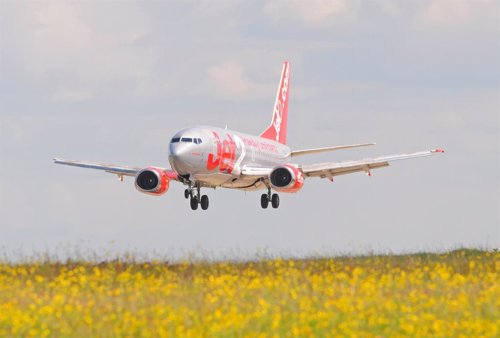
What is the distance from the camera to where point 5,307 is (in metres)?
19.8

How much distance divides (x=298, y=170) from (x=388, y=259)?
26089 millimetres

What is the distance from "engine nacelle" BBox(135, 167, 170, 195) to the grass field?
27.8m

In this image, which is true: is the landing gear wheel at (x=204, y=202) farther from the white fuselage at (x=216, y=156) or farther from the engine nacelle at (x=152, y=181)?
the engine nacelle at (x=152, y=181)

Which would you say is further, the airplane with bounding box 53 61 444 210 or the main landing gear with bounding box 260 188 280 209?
the main landing gear with bounding box 260 188 280 209

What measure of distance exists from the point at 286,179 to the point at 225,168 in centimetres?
403

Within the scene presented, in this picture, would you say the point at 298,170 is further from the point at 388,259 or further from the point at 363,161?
the point at 388,259

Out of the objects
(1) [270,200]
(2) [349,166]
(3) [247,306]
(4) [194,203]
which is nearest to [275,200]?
(1) [270,200]

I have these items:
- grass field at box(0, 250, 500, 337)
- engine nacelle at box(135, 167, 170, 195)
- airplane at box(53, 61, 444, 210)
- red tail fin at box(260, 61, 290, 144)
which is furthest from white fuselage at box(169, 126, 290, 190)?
grass field at box(0, 250, 500, 337)

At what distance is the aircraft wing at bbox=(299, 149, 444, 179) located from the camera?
54.7m

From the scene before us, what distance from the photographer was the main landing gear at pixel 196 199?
52781 millimetres

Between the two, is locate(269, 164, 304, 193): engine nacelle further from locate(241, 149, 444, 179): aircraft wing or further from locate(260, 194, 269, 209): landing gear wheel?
locate(260, 194, 269, 209): landing gear wheel

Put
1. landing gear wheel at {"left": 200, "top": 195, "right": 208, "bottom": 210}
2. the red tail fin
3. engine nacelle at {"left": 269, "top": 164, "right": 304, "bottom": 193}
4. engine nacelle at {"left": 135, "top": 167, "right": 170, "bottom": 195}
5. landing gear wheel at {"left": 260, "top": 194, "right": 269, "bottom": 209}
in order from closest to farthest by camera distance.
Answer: landing gear wheel at {"left": 200, "top": 195, "right": 208, "bottom": 210}, engine nacelle at {"left": 135, "top": 167, "right": 170, "bottom": 195}, engine nacelle at {"left": 269, "top": 164, "right": 304, "bottom": 193}, landing gear wheel at {"left": 260, "top": 194, "right": 269, "bottom": 209}, the red tail fin

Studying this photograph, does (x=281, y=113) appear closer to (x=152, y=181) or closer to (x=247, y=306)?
(x=152, y=181)

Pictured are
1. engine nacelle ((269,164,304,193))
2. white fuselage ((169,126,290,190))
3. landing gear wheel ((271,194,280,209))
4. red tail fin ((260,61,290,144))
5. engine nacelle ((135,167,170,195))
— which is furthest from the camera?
red tail fin ((260,61,290,144))
